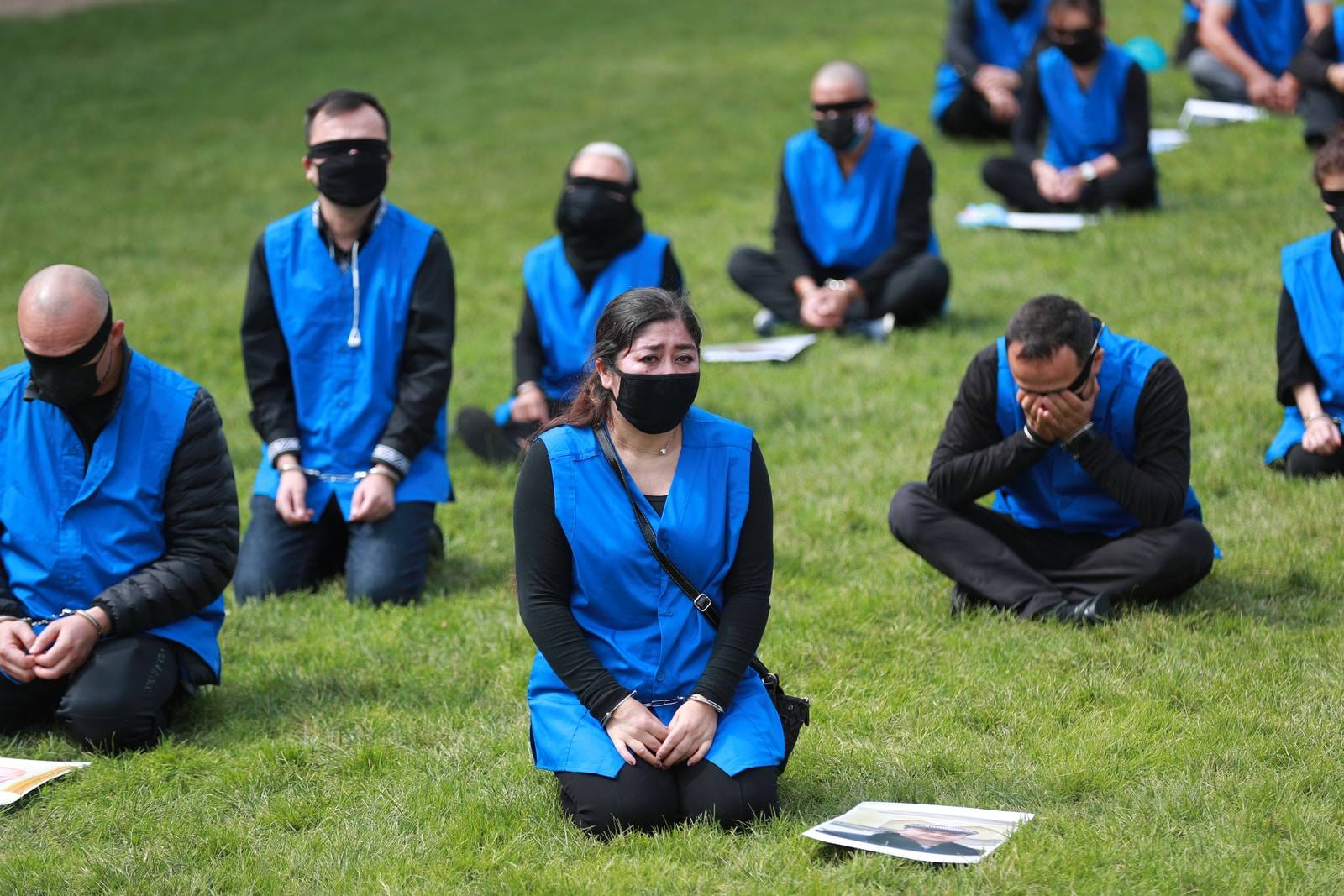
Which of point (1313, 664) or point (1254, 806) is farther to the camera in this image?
point (1313, 664)

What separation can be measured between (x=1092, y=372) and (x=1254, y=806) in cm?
184

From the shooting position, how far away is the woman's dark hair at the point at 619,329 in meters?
4.75

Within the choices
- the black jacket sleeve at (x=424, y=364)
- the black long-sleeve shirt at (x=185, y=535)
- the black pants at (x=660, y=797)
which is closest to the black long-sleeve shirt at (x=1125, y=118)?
the black jacket sleeve at (x=424, y=364)

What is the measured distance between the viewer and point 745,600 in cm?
480

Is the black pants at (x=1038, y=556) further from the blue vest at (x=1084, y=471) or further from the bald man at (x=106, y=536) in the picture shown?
the bald man at (x=106, y=536)

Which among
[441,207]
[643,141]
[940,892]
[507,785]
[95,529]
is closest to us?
[940,892]

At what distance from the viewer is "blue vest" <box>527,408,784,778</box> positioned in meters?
4.75

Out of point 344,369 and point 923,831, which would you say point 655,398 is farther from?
point 344,369

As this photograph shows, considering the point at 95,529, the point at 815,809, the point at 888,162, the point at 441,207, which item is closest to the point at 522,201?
the point at 441,207

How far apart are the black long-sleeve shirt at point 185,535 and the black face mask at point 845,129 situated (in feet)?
18.2

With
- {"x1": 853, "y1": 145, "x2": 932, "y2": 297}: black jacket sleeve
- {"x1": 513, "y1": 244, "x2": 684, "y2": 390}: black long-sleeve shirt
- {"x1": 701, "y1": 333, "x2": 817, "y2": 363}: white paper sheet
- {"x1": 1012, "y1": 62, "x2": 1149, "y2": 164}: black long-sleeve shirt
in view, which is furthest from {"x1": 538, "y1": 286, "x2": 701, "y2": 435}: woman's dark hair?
{"x1": 1012, "y1": 62, "x2": 1149, "y2": 164}: black long-sleeve shirt

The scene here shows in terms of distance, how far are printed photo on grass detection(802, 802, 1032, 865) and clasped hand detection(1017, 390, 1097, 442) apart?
1739 mm

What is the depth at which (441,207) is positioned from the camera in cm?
1485

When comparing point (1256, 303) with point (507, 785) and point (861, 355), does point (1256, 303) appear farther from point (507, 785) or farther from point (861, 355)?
point (507, 785)
